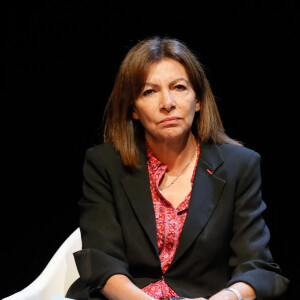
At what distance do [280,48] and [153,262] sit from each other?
124 cm

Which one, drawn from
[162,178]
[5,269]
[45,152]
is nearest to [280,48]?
[162,178]

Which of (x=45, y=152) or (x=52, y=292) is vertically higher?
(x=45, y=152)

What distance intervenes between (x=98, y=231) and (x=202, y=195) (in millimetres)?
372

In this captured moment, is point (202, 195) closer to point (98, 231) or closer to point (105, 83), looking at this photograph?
point (98, 231)

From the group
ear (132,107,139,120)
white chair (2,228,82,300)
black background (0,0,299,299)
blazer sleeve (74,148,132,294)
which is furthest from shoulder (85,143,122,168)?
black background (0,0,299,299)

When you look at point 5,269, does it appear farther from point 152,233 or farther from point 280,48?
point 280,48

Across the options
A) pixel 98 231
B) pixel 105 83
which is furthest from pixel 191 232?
pixel 105 83

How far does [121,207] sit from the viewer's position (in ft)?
5.63

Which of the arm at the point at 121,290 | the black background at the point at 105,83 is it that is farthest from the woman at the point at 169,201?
the black background at the point at 105,83

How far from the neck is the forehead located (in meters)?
0.24

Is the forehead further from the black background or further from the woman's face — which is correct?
the black background

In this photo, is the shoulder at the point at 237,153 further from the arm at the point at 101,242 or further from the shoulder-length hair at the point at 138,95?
the arm at the point at 101,242

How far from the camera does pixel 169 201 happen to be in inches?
68.2

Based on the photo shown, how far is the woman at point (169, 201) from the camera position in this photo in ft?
5.34
